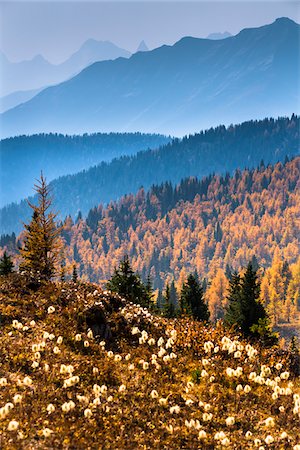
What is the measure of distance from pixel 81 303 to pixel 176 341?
384 centimetres

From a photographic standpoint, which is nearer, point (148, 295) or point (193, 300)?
point (148, 295)

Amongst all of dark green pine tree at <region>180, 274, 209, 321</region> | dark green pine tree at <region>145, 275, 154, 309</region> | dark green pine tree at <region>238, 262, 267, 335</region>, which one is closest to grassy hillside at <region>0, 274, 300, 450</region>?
dark green pine tree at <region>238, 262, 267, 335</region>

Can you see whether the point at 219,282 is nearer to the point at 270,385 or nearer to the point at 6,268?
the point at 6,268

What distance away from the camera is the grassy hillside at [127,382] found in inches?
457

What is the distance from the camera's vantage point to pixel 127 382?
45.6ft

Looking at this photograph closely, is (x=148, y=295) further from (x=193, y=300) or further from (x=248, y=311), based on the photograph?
(x=248, y=311)

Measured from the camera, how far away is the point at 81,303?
1798cm

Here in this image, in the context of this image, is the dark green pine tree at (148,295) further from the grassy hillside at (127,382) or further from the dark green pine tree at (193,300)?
the grassy hillside at (127,382)

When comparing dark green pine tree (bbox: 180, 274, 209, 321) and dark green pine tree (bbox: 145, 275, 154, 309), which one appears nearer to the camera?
dark green pine tree (bbox: 145, 275, 154, 309)

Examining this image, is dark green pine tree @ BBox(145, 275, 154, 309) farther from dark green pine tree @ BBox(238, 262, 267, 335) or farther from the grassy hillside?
the grassy hillside

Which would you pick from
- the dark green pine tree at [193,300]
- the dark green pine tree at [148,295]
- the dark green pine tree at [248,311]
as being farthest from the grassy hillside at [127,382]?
the dark green pine tree at [193,300]

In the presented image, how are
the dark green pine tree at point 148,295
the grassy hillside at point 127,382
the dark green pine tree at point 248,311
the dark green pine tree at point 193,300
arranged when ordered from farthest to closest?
the dark green pine tree at point 193,300
the dark green pine tree at point 148,295
the dark green pine tree at point 248,311
the grassy hillside at point 127,382

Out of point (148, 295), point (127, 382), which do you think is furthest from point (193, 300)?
point (127, 382)

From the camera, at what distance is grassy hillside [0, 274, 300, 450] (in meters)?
11.6
